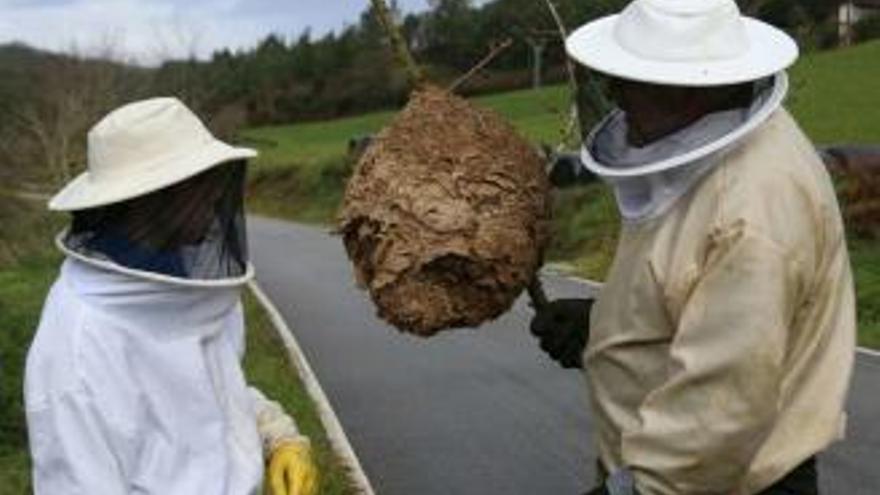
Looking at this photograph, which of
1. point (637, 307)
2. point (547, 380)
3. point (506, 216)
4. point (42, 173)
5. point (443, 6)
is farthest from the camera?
point (42, 173)

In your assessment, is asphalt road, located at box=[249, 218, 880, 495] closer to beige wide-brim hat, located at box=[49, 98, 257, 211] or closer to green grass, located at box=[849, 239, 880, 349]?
green grass, located at box=[849, 239, 880, 349]

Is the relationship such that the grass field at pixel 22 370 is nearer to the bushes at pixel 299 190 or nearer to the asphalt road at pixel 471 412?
the asphalt road at pixel 471 412

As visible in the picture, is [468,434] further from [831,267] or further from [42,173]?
[42,173]

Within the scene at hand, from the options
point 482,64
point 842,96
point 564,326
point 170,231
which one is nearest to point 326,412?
point 482,64

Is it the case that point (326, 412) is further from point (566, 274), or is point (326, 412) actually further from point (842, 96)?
point (842, 96)

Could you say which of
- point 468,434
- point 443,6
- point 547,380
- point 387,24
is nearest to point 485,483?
point 468,434

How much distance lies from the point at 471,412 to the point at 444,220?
27.8 feet

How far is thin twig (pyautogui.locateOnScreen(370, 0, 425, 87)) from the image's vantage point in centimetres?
446

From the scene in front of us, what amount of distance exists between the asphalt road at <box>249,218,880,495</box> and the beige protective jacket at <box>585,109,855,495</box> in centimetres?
582

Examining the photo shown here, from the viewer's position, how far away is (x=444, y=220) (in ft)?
13.2

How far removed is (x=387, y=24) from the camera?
14.7ft

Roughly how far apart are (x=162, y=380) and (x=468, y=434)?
786cm

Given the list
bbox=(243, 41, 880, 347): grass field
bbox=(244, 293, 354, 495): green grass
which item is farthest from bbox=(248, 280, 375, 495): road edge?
bbox=(243, 41, 880, 347): grass field

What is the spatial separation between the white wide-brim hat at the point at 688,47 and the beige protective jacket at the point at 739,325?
0.44 ft
